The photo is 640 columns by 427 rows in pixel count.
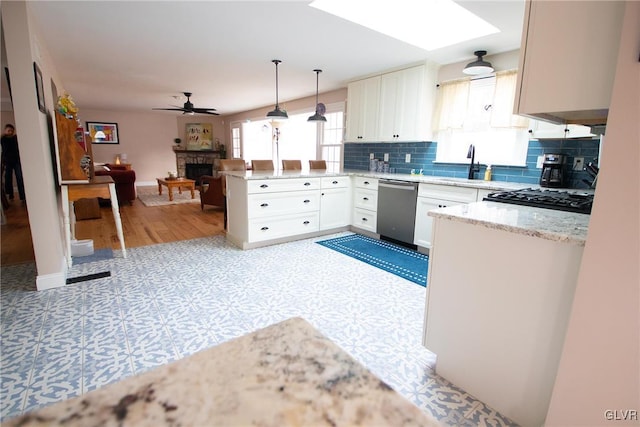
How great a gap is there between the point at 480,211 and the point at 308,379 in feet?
4.55

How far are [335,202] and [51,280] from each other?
300 cm

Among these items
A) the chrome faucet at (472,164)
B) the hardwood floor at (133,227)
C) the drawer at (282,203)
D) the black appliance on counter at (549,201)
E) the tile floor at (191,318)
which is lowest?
the tile floor at (191,318)

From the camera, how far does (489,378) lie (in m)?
1.46

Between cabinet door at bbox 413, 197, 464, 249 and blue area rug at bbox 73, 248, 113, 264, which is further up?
cabinet door at bbox 413, 197, 464, 249

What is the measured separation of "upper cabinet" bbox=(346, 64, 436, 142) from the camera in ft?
12.8

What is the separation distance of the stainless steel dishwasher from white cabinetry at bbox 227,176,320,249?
82 cm

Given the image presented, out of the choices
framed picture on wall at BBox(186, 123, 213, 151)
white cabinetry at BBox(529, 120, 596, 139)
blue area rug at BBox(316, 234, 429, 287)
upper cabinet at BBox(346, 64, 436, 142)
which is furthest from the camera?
framed picture on wall at BBox(186, 123, 213, 151)

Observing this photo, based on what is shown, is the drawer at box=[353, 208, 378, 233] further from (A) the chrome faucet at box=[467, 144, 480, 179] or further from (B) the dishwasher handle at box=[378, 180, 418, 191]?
(A) the chrome faucet at box=[467, 144, 480, 179]

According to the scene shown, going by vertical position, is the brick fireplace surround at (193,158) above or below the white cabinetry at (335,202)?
above

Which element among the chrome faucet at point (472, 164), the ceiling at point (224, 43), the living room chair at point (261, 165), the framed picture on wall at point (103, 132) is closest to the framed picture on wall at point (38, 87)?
the ceiling at point (224, 43)

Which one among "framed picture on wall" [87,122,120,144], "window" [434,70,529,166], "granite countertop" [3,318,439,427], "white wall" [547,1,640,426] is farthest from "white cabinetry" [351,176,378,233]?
"framed picture on wall" [87,122,120,144]

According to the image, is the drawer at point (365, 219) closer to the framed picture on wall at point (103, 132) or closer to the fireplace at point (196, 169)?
the fireplace at point (196, 169)

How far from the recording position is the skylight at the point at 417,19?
2.59 m

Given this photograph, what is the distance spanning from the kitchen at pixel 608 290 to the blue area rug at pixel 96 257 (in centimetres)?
378
